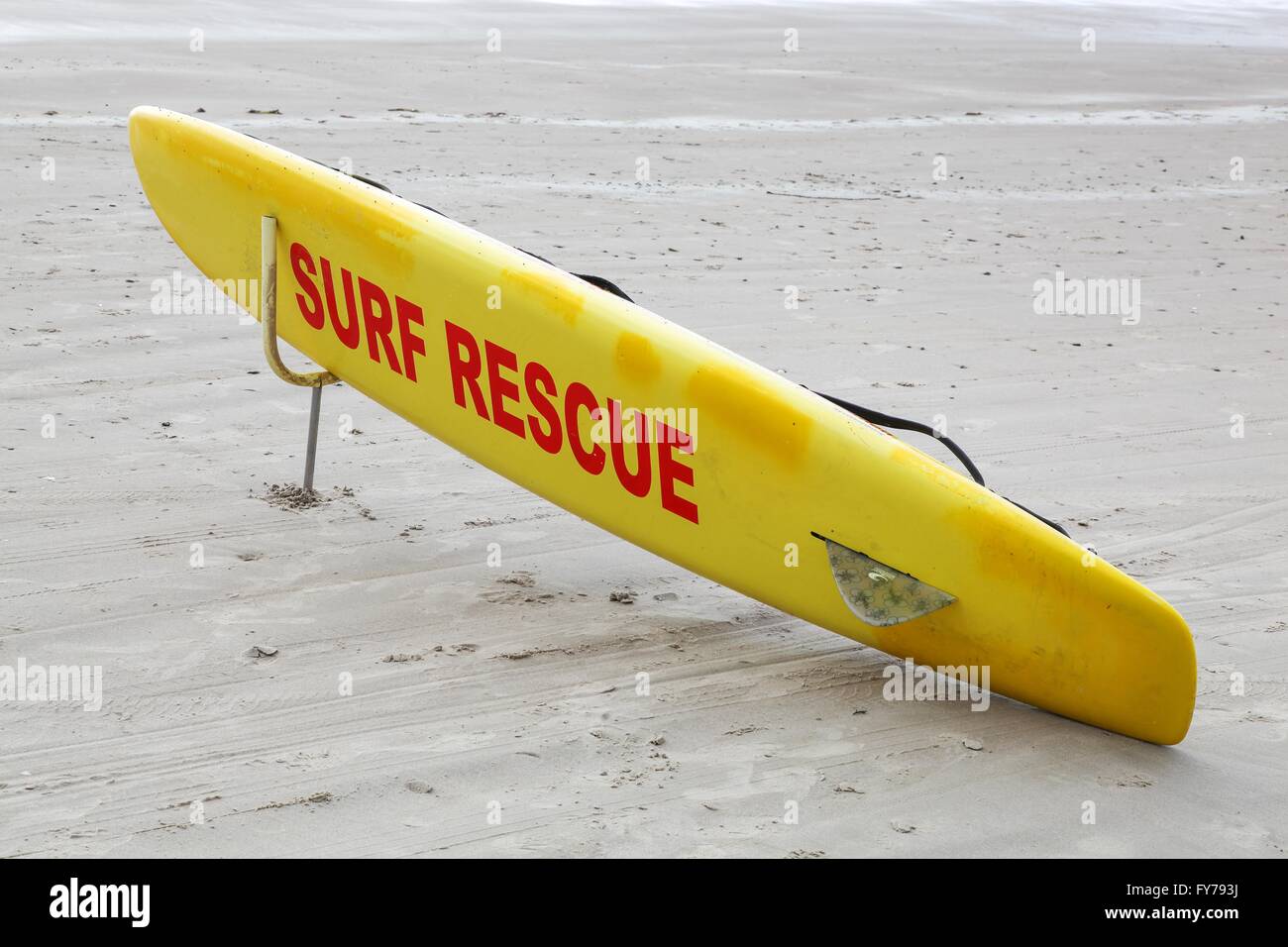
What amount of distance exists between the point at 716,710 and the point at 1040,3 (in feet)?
64.4

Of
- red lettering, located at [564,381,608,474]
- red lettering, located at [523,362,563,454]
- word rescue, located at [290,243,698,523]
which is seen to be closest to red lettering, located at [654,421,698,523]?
word rescue, located at [290,243,698,523]

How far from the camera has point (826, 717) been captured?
332 centimetres

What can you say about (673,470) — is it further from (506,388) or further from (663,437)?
(506,388)

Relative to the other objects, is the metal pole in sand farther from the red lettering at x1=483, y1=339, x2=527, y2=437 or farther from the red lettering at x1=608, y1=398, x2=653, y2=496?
the red lettering at x1=608, y1=398, x2=653, y2=496

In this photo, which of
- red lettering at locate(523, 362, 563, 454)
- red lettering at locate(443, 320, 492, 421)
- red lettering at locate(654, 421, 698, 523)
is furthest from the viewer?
red lettering at locate(443, 320, 492, 421)

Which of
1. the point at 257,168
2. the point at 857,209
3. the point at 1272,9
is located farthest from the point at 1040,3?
the point at 257,168

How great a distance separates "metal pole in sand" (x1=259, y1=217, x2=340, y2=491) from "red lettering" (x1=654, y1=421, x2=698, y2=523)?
1.16 m

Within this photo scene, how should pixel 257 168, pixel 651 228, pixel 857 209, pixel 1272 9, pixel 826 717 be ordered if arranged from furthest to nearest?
1. pixel 1272 9
2. pixel 857 209
3. pixel 651 228
4. pixel 257 168
5. pixel 826 717

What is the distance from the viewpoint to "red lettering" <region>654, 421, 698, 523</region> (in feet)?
11.8

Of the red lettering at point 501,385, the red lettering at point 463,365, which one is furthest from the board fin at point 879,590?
the red lettering at point 463,365

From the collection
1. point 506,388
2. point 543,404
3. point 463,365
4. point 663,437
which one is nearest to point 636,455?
point 663,437
